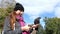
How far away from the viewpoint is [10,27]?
4.40 m

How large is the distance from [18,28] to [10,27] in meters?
0.14

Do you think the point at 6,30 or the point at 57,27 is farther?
the point at 57,27

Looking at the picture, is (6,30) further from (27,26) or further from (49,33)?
(49,33)

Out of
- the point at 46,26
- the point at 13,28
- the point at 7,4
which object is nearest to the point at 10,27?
the point at 13,28

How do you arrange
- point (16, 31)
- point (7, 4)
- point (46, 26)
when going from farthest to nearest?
point (7, 4) → point (46, 26) → point (16, 31)

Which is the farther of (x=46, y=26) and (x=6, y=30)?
(x=46, y=26)

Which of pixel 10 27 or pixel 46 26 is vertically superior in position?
pixel 10 27

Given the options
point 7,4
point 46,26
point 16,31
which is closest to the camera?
point 16,31

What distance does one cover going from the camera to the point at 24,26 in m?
4.32

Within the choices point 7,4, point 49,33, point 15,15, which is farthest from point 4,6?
point 15,15

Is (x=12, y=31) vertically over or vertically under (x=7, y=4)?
over

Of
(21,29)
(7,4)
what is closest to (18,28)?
(21,29)

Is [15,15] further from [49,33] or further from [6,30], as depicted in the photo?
[49,33]

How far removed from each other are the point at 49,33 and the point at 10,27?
1083 centimetres
